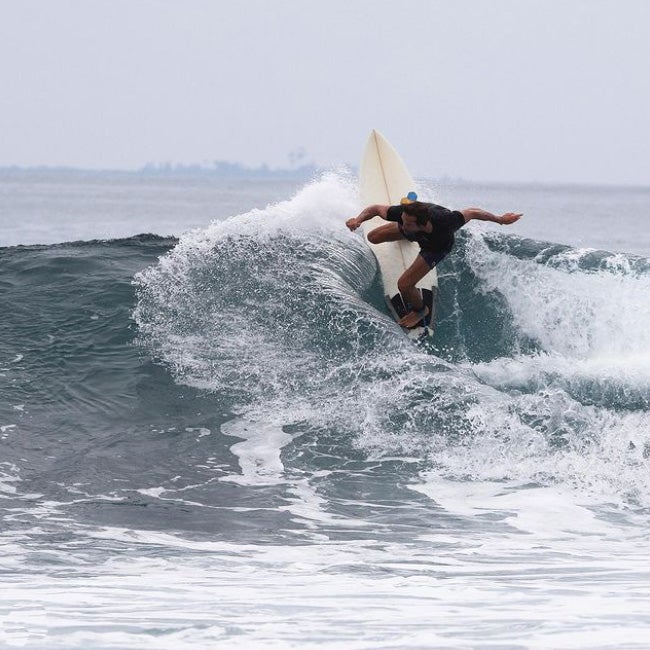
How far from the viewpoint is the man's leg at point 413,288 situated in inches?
420

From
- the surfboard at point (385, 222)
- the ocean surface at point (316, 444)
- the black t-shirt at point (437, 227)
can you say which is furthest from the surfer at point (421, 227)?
the ocean surface at point (316, 444)

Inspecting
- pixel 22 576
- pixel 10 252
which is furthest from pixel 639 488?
pixel 10 252

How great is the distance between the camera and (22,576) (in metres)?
5.26

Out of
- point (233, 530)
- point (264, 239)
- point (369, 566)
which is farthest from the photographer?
point (264, 239)

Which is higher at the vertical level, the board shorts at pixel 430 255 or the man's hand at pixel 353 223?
the man's hand at pixel 353 223

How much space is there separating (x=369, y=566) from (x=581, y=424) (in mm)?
3101

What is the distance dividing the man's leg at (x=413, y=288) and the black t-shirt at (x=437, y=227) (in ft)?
0.64

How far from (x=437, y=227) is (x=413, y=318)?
3.62ft

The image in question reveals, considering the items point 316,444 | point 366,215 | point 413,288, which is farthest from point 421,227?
point 316,444

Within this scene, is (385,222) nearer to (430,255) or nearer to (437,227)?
(430,255)

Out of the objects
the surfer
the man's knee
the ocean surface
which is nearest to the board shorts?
the surfer

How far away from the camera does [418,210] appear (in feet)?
34.0

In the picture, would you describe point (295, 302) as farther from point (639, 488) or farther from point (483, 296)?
point (639, 488)

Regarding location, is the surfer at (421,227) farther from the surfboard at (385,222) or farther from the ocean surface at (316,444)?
the ocean surface at (316,444)
